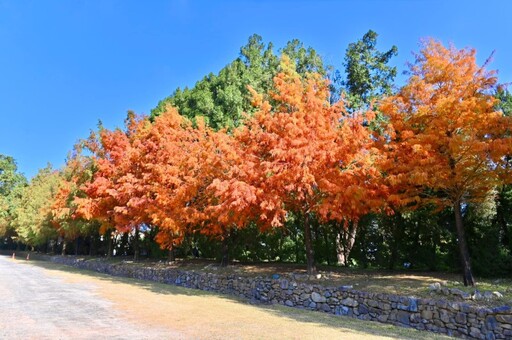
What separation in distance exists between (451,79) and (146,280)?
18.8 m

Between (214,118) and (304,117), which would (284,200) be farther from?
(214,118)

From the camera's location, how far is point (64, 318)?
31.0 feet

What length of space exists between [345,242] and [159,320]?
11826 millimetres

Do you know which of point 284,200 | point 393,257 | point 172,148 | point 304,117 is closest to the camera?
point 304,117

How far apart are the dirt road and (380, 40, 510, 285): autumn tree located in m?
4.72

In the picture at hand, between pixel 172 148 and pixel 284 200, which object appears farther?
pixel 172 148

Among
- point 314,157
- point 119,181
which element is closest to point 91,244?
point 119,181

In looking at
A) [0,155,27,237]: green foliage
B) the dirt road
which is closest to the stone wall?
the dirt road

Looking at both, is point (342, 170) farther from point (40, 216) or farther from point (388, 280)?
point (40, 216)

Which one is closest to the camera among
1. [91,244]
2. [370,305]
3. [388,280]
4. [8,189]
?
[370,305]

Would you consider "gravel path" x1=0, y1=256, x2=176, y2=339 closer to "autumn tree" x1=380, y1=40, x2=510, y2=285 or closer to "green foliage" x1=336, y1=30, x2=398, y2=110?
"autumn tree" x1=380, y1=40, x2=510, y2=285

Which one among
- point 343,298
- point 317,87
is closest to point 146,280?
point 343,298

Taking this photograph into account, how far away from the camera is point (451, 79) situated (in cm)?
1164

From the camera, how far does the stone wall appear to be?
28.3 feet
